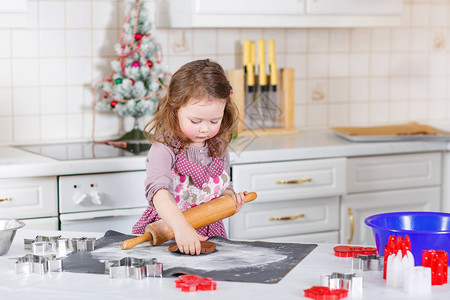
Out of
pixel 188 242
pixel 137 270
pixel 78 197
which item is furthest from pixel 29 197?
pixel 137 270

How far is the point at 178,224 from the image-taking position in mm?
1646

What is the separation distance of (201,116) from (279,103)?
1565mm

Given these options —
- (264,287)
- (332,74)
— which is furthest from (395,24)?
(264,287)

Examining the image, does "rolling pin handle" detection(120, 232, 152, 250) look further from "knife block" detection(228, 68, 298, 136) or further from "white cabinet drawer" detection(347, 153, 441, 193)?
"knife block" detection(228, 68, 298, 136)

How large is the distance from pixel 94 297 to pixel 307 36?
234 centimetres

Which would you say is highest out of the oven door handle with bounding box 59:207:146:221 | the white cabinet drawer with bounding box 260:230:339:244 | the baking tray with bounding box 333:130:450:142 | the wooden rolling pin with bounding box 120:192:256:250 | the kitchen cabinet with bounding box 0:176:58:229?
the baking tray with bounding box 333:130:450:142

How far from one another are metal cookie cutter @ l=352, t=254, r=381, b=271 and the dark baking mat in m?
0.13

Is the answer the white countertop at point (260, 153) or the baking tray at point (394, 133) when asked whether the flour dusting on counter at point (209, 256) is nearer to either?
the white countertop at point (260, 153)

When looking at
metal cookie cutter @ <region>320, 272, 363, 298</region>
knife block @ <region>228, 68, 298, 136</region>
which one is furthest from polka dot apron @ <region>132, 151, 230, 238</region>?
knife block @ <region>228, 68, 298, 136</region>

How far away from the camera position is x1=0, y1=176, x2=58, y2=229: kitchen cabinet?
A: 2453 millimetres

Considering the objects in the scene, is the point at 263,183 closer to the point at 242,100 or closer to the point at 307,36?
the point at 242,100

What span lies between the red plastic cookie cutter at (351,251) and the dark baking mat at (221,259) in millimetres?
67

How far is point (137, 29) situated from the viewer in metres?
2.91

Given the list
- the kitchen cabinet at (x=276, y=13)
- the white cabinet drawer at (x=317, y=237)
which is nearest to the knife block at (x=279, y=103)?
the kitchen cabinet at (x=276, y=13)
